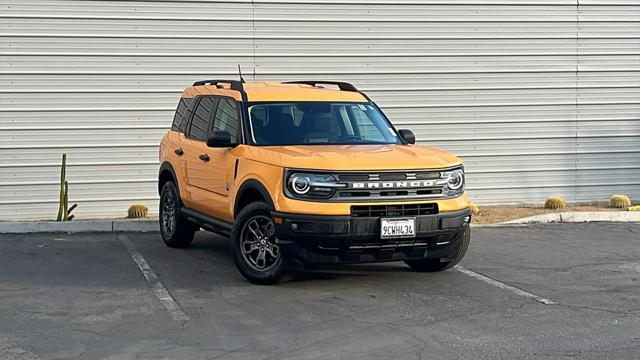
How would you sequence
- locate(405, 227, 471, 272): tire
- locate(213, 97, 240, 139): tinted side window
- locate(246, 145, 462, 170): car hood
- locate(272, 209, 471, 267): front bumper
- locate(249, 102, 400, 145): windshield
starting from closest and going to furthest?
locate(272, 209, 471, 267): front bumper < locate(246, 145, 462, 170): car hood < locate(405, 227, 471, 272): tire < locate(249, 102, 400, 145): windshield < locate(213, 97, 240, 139): tinted side window

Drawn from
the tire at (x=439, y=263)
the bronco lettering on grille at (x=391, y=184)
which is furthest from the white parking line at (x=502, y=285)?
the bronco lettering on grille at (x=391, y=184)

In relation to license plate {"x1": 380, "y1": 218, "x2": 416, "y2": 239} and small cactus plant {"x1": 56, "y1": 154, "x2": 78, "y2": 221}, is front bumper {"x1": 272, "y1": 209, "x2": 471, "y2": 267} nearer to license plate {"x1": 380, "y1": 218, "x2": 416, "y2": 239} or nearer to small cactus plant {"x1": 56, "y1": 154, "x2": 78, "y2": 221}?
license plate {"x1": 380, "y1": 218, "x2": 416, "y2": 239}

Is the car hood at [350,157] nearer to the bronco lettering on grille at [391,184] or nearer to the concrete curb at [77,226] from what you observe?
the bronco lettering on grille at [391,184]

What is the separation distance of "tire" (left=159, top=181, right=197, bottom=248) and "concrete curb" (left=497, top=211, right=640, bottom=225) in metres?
5.14

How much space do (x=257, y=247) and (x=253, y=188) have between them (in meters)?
0.55

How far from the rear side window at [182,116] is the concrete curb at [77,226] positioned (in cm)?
177

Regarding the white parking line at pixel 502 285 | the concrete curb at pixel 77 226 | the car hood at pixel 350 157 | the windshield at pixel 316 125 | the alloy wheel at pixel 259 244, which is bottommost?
the white parking line at pixel 502 285

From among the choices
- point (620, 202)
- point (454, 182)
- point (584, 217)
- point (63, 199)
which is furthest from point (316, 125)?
point (620, 202)

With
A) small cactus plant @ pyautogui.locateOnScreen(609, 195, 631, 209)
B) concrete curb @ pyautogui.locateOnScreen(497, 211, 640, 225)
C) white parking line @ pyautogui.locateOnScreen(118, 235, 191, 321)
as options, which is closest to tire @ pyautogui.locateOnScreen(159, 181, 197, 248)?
white parking line @ pyautogui.locateOnScreen(118, 235, 191, 321)

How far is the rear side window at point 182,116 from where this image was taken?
11.3m

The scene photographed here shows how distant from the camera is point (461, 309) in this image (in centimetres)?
813

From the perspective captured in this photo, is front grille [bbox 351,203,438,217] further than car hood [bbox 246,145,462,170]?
No

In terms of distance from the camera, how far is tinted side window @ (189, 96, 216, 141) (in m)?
10.6

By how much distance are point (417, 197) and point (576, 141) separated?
769cm
